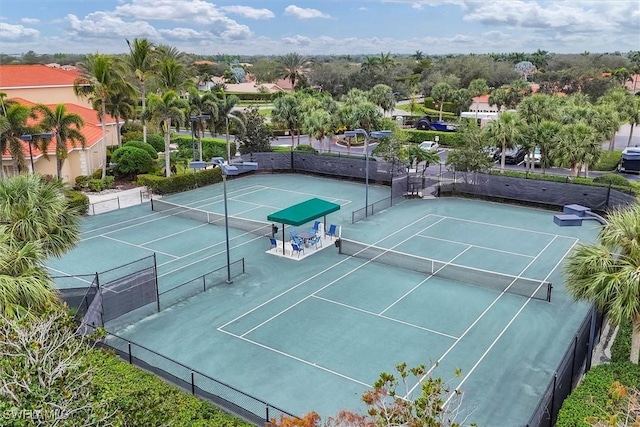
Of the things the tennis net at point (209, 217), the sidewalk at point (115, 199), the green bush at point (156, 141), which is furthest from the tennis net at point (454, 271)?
the green bush at point (156, 141)

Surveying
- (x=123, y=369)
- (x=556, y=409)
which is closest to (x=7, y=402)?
(x=123, y=369)

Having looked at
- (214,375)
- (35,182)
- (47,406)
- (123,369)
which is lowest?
(214,375)

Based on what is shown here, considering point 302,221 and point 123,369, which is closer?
point 123,369

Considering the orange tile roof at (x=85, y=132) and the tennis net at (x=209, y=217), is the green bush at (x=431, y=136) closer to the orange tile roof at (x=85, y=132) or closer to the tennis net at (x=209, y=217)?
the orange tile roof at (x=85, y=132)

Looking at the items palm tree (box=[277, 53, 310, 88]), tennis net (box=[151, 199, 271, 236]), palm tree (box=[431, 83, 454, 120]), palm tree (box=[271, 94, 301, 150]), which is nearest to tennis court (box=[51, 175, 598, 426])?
tennis net (box=[151, 199, 271, 236])

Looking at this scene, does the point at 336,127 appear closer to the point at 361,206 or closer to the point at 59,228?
the point at 361,206

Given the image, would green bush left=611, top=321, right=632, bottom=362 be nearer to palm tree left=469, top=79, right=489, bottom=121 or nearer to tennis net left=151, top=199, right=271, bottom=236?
tennis net left=151, top=199, right=271, bottom=236
